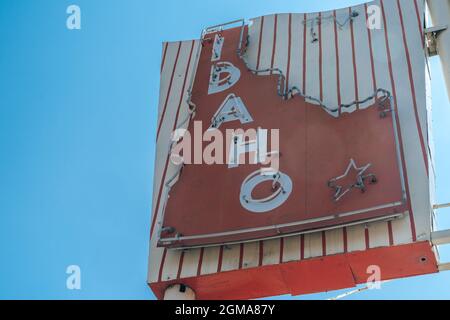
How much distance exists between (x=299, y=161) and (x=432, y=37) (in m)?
2.80

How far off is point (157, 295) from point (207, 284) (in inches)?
30.1

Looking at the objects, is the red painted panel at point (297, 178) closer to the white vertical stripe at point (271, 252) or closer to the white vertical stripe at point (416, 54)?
the white vertical stripe at point (271, 252)

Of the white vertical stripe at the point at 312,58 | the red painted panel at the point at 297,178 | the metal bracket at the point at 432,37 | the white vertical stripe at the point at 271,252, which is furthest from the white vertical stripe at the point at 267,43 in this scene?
the white vertical stripe at the point at 271,252

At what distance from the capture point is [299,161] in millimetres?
10375

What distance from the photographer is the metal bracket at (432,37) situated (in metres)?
11.3

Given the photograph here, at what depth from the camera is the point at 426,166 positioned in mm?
9766

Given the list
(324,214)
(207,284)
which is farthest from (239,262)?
(324,214)

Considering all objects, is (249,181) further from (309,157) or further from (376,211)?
(376,211)

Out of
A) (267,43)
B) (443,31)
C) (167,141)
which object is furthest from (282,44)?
(443,31)

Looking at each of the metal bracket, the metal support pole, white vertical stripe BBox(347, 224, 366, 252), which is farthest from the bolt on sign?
the metal support pole

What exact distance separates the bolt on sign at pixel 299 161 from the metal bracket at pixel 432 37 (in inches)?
5.3

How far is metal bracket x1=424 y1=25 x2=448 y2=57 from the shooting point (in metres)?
11.3

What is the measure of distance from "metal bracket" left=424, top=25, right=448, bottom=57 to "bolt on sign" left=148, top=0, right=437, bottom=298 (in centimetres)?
14
